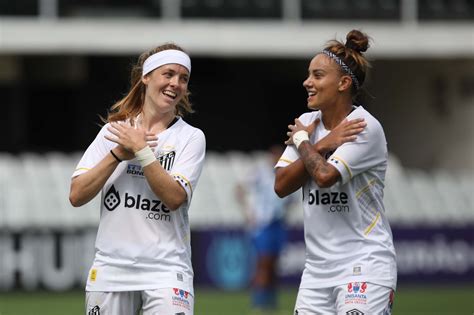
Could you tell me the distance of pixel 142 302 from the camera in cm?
645

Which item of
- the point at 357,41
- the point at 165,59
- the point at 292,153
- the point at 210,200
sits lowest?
the point at 292,153

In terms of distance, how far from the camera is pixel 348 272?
21.6ft

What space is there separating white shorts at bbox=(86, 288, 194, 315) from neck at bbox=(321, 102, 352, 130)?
52.6 inches

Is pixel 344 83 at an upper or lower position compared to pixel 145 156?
upper

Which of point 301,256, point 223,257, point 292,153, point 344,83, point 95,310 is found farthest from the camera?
point 301,256

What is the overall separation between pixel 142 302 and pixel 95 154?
0.85 meters

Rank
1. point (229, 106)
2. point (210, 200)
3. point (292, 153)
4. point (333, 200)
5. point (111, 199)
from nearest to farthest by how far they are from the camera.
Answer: point (111, 199)
point (333, 200)
point (292, 153)
point (210, 200)
point (229, 106)

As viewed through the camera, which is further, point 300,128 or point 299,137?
point 300,128

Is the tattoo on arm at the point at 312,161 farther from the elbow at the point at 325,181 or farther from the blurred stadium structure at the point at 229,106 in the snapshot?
the blurred stadium structure at the point at 229,106

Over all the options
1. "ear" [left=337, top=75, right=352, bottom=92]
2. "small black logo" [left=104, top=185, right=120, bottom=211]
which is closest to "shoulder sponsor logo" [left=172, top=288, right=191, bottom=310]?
"small black logo" [left=104, top=185, right=120, bottom=211]

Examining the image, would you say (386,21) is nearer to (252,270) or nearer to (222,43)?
(222,43)

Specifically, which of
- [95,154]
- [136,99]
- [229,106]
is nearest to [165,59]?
[136,99]

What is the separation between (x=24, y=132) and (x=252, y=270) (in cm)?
865

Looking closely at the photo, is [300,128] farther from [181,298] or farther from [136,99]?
[181,298]
